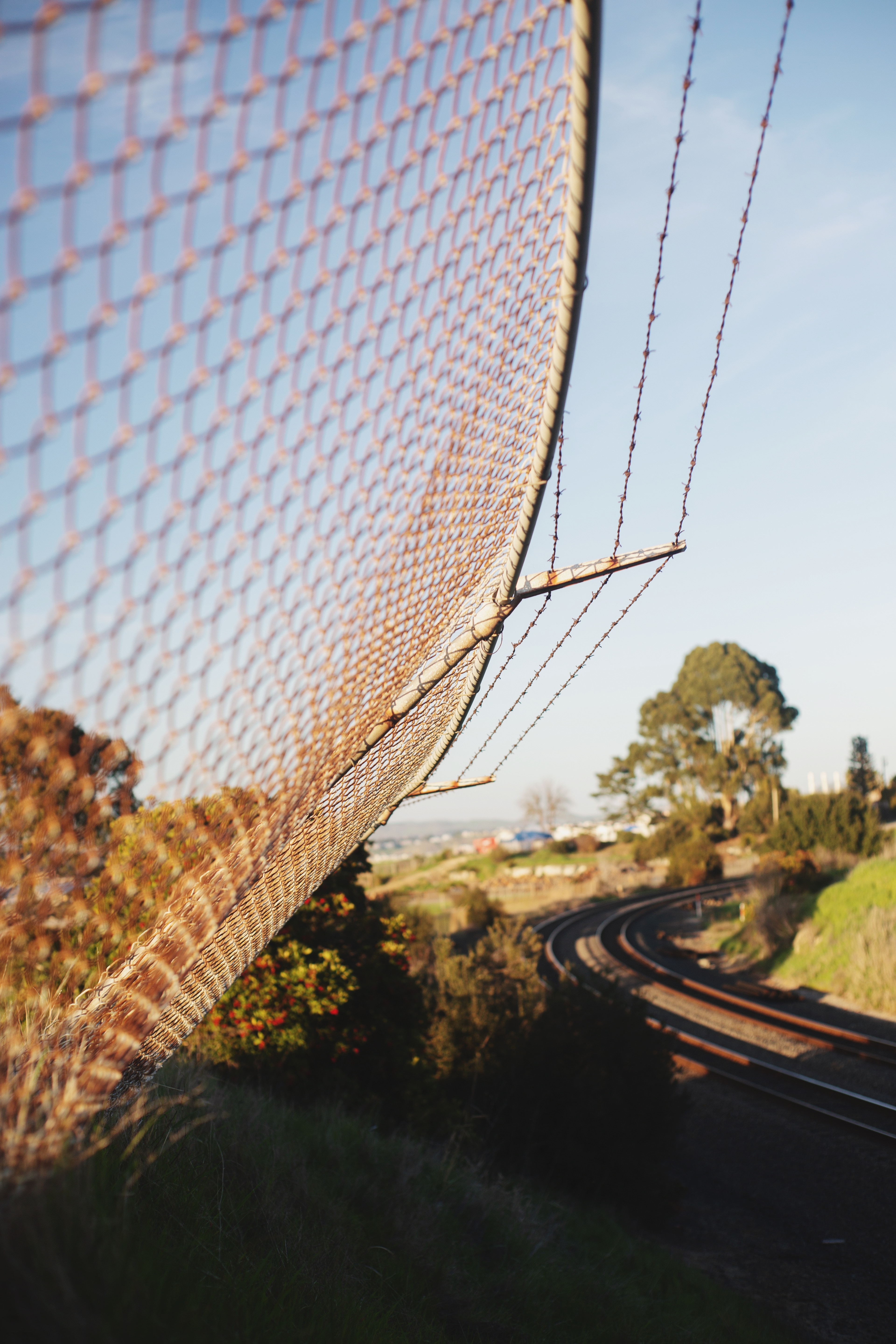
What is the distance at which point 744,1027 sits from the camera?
42.1 feet

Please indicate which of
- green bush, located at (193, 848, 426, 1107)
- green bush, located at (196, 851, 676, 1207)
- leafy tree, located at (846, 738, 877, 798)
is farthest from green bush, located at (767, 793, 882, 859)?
leafy tree, located at (846, 738, 877, 798)

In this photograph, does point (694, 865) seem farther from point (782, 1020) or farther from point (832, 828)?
point (782, 1020)

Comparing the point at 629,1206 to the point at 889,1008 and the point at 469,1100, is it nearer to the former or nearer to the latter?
the point at 469,1100

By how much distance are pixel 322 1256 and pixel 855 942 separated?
1447 cm

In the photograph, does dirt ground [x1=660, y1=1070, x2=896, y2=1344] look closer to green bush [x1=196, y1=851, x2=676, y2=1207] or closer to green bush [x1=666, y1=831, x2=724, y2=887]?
green bush [x1=196, y1=851, x2=676, y2=1207]

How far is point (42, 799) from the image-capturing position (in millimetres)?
1683

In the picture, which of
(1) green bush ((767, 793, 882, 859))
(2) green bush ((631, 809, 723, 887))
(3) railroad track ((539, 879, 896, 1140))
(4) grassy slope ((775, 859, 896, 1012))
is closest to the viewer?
(3) railroad track ((539, 879, 896, 1140))

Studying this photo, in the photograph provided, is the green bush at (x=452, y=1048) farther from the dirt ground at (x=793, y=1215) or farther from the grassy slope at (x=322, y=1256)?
the grassy slope at (x=322, y=1256)

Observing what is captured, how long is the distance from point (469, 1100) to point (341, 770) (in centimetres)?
638

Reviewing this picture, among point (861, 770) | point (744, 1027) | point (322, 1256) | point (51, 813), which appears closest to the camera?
point (51, 813)

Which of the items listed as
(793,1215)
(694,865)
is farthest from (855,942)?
(694,865)

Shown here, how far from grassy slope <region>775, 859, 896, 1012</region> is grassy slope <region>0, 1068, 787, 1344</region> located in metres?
9.14

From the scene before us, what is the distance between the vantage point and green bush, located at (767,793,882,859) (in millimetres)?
24875

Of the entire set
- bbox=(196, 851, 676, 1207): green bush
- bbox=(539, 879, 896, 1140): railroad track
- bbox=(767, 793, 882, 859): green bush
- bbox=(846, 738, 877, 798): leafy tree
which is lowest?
bbox=(539, 879, 896, 1140): railroad track
